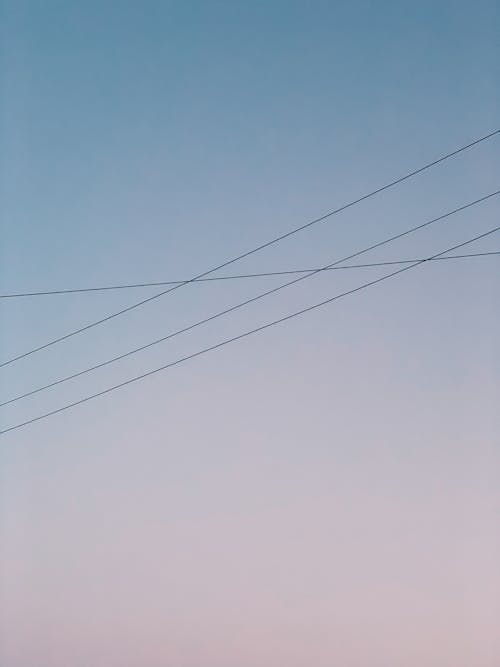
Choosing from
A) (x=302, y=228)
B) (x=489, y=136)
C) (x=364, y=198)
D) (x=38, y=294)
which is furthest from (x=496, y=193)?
(x=38, y=294)

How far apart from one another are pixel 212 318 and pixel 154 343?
4.81 ft

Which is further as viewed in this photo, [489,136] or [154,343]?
[154,343]

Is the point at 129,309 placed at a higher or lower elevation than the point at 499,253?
higher

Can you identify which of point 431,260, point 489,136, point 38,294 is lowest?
point 431,260

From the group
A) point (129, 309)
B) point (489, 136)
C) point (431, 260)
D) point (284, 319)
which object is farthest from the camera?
point (129, 309)

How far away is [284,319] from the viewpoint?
1862 centimetres

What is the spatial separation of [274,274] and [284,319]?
855mm

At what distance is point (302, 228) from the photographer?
18.1 metres

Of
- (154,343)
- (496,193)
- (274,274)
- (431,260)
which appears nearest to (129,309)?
(154,343)

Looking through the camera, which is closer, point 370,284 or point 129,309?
point 370,284

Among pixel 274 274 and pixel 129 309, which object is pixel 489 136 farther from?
pixel 129 309

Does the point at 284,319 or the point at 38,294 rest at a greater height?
the point at 38,294

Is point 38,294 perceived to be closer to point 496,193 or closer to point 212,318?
point 212,318

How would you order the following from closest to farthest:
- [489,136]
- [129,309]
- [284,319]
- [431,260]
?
[489,136]
[431,260]
[284,319]
[129,309]
